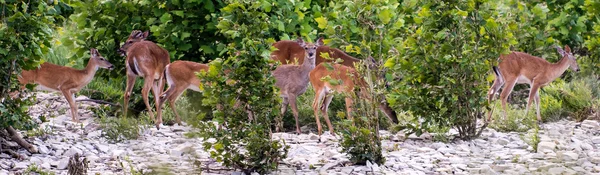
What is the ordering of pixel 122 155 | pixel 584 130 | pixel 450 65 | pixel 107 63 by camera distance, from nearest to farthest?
pixel 122 155, pixel 450 65, pixel 584 130, pixel 107 63

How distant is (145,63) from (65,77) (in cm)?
97

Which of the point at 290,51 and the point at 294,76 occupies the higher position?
the point at 290,51

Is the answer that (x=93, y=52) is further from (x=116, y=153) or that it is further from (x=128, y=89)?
(x=116, y=153)

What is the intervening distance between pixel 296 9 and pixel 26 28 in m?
3.50

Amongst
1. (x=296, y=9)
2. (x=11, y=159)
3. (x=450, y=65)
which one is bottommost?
(x=11, y=159)

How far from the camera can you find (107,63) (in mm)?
10023

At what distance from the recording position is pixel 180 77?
9.31m

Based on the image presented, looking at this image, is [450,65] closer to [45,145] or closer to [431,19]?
[431,19]

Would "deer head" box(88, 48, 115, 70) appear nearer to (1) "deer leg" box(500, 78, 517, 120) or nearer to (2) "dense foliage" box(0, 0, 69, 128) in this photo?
(2) "dense foliage" box(0, 0, 69, 128)

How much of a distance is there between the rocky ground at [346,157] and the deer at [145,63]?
0.46 meters

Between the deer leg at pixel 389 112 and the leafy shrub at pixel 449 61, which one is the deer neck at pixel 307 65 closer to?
the deer leg at pixel 389 112

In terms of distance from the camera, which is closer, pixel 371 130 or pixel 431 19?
pixel 371 130

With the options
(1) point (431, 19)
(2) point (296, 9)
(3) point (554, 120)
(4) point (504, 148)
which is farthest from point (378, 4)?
(3) point (554, 120)

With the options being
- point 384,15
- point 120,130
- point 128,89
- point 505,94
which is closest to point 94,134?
point 120,130
